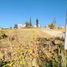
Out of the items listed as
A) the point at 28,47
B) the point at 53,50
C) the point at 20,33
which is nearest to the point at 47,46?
the point at 53,50

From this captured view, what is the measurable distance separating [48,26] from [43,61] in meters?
5.82

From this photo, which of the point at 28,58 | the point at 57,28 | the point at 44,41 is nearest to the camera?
the point at 28,58

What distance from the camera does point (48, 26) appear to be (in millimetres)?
13141

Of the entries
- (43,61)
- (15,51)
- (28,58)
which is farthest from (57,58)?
(15,51)

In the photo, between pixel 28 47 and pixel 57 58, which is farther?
pixel 28 47

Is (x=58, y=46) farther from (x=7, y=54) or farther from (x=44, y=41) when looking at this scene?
(x=7, y=54)

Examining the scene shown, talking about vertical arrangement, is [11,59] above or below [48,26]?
below

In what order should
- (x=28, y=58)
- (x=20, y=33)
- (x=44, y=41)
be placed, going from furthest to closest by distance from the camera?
1. (x=20, y=33)
2. (x=44, y=41)
3. (x=28, y=58)

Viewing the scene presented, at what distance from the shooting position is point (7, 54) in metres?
7.85

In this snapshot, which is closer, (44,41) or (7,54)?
(7,54)

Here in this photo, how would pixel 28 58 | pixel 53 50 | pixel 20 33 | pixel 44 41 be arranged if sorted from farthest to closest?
pixel 20 33 < pixel 44 41 < pixel 53 50 < pixel 28 58

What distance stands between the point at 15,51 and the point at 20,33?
3.46m

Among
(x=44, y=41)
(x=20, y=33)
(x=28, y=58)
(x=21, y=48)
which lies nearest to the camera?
(x=28, y=58)

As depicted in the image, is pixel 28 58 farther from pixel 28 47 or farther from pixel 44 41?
pixel 44 41
